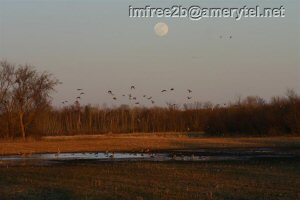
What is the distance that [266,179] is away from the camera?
21797 millimetres

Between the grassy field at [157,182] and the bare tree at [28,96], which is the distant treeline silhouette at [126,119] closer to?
the bare tree at [28,96]

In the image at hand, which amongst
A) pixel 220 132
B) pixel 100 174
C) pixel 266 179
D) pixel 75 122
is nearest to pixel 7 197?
pixel 100 174

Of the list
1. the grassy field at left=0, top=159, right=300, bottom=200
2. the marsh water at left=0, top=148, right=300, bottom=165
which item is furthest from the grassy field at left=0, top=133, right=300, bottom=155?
the grassy field at left=0, top=159, right=300, bottom=200

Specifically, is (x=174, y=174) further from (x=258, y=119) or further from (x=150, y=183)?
(x=258, y=119)

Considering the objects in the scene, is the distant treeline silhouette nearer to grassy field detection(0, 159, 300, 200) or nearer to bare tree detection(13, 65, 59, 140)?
bare tree detection(13, 65, 59, 140)

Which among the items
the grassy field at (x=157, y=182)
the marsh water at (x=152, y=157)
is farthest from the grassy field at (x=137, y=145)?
the grassy field at (x=157, y=182)

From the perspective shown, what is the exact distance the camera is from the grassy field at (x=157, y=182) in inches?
697

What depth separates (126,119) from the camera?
10519cm

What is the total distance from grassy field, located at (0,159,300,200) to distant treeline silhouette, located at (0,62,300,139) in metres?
48.5

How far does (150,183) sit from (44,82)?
60936mm

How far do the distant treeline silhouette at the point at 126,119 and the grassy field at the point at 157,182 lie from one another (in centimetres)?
4848

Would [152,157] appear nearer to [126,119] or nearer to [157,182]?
[157,182]

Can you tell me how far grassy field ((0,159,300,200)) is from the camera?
17.7 meters

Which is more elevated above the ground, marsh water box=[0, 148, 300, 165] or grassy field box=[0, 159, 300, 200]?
marsh water box=[0, 148, 300, 165]
